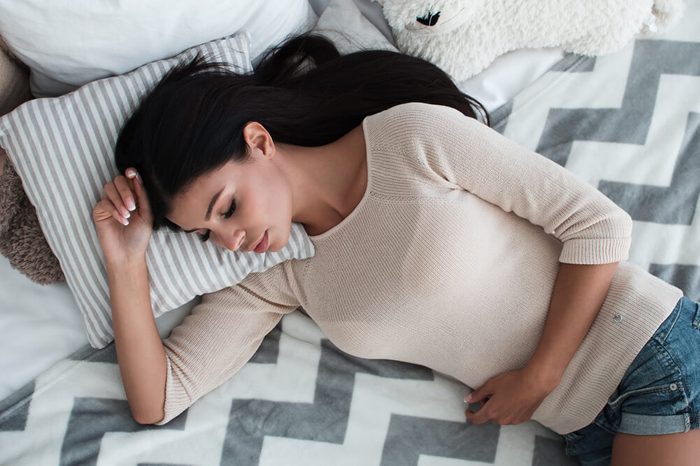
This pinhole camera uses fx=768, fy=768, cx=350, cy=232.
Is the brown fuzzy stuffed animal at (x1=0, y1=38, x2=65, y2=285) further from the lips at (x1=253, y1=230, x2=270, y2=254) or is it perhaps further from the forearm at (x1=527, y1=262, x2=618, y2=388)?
the forearm at (x1=527, y1=262, x2=618, y2=388)

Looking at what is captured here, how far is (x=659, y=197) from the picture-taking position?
1439 millimetres

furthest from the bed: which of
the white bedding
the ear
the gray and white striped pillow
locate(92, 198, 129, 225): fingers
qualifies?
the ear

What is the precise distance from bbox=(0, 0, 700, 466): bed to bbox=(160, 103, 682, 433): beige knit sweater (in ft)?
0.27

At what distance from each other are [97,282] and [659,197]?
1037 millimetres

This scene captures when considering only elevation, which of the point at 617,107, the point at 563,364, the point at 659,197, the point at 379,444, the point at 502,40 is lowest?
the point at 379,444

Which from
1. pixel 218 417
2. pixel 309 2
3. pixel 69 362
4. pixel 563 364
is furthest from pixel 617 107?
pixel 69 362

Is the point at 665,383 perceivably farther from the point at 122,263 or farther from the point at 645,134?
the point at 122,263

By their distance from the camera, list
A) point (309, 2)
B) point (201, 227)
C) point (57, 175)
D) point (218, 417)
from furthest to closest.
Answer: point (309, 2) → point (218, 417) → point (57, 175) → point (201, 227)

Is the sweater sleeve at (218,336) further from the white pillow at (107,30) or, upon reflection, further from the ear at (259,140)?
the white pillow at (107,30)

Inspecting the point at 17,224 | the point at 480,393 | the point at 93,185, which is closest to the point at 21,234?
the point at 17,224

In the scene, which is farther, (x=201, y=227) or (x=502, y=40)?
(x=502, y=40)

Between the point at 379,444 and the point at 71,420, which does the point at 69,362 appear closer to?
the point at 71,420

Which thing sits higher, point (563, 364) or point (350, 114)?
point (350, 114)

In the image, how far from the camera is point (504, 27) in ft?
4.80
